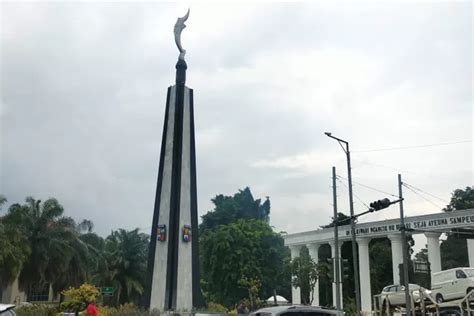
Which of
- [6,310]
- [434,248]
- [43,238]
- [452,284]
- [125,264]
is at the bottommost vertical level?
[6,310]

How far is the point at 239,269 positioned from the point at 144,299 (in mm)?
17486

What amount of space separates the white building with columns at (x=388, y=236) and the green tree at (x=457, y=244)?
23.3 m

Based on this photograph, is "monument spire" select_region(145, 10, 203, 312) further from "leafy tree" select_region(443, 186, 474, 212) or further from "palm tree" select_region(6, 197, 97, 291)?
"leafy tree" select_region(443, 186, 474, 212)

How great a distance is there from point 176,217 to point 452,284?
718 inches

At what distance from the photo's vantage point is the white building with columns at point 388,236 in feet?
120

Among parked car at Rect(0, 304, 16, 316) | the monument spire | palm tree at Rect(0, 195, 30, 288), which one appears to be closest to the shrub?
the monument spire

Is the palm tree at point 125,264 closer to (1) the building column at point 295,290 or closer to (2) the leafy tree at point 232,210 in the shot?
(2) the leafy tree at point 232,210

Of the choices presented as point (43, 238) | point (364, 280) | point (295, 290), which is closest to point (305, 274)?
point (364, 280)

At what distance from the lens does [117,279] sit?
5959 centimetres

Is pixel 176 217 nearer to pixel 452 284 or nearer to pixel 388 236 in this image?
pixel 388 236

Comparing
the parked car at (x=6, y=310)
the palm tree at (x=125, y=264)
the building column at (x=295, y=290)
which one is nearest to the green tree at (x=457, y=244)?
the building column at (x=295, y=290)

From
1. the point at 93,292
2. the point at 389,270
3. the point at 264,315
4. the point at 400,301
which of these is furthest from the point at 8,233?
the point at 389,270

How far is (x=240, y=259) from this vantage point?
5194 cm

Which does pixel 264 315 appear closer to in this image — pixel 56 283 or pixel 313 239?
pixel 313 239
